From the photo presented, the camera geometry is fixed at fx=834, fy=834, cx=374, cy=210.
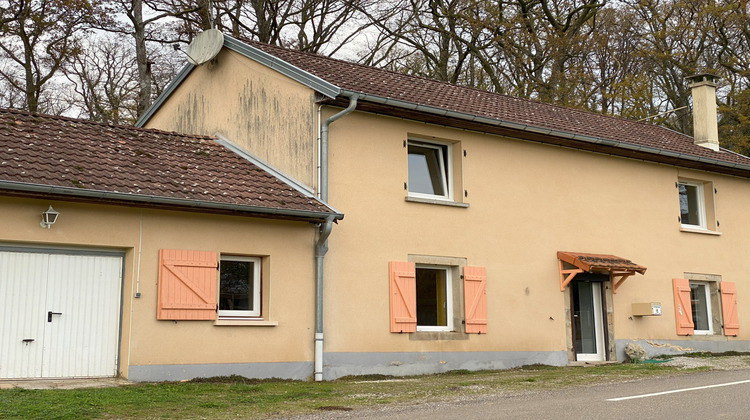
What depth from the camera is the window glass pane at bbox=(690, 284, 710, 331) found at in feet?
61.2

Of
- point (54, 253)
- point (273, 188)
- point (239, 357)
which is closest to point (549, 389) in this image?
point (239, 357)

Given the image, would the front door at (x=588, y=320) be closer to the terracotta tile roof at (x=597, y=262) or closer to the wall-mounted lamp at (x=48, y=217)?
the terracotta tile roof at (x=597, y=262)

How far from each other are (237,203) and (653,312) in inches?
361

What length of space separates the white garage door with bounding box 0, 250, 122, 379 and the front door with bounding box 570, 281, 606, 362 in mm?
9027

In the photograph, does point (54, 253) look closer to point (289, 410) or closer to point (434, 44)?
point (289, 410)

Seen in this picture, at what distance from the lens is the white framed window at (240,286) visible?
12.6 metres

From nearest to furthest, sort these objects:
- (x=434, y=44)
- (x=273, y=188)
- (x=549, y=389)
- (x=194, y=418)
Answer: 1. (x=194, y=418)
2. (x=549, y=389)
3. (x=273, y=188)
4. (x=434, y=44)

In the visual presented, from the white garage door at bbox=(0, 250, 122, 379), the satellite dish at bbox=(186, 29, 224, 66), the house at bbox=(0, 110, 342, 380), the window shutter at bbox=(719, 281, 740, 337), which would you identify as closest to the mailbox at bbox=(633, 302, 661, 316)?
the window shutter at bbox=(719, 281, 740, 337)

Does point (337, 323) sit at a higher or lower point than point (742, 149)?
lower

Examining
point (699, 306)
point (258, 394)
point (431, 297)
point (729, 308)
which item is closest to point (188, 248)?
point (258, 394)

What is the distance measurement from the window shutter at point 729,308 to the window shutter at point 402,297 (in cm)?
833

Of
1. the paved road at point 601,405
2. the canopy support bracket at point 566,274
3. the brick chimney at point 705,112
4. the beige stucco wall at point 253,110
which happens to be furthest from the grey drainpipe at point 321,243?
the brick chimney at point 705,112

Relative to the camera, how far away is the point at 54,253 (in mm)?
11203

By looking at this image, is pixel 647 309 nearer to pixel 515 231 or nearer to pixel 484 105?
pixel 515 231
